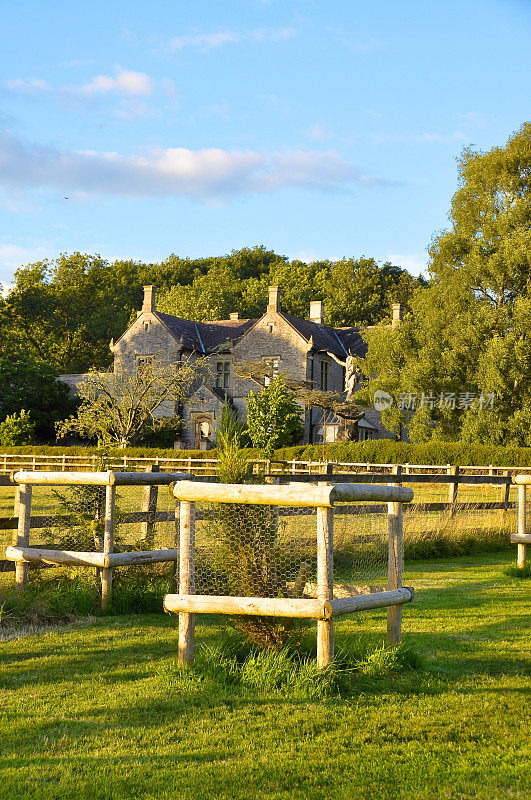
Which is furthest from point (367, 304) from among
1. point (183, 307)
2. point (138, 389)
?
point (138, 389)

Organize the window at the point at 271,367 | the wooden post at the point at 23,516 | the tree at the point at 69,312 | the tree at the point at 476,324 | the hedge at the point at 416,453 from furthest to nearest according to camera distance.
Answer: the tree at the point at 69,312
the window at the point at 271,367
the tree at the point at 476,324
the hedge at the point at 416,453
the wooden post at the point at 23,516

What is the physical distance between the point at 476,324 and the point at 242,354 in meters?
21.6

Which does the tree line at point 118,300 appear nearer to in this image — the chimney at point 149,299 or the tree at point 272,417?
the chimney at point 149,299

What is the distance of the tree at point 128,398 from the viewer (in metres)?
49.2

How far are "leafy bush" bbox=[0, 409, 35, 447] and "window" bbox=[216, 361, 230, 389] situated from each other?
14.2 metres

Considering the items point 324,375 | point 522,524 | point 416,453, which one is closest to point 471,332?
Answer: point 416,453

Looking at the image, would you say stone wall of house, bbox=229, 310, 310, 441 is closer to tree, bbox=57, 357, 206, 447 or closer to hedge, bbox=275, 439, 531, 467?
tree, bbox=57, 357, 206, 447

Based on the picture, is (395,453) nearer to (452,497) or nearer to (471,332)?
(471,332)

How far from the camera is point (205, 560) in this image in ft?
23.1

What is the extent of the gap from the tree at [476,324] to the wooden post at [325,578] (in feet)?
115

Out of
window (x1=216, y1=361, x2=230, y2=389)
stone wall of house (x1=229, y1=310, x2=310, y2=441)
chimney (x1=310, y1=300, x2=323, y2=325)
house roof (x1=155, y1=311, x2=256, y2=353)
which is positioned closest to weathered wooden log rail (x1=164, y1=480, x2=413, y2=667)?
stone wall of house (x1=229, y1=310, x2=310, y2=441)

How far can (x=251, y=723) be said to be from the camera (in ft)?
17.7

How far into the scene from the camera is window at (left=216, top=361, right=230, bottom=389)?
198 feet

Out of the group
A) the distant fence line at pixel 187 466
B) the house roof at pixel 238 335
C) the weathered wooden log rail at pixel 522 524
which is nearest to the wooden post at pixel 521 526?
the weathered wooden log rail at pixel 522 524
